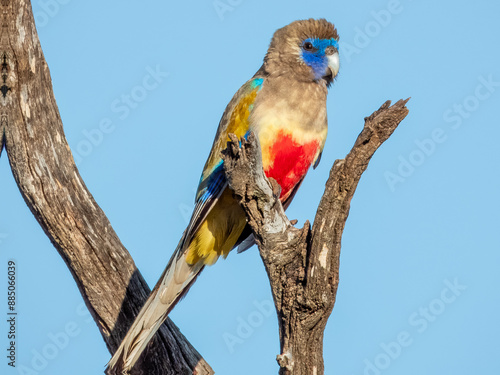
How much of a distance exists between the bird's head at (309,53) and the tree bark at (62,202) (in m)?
2.32

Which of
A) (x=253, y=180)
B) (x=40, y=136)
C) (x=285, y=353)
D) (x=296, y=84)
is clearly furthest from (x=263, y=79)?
(x=285, y=353)

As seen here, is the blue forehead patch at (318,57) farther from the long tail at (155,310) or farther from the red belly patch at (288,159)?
the long tail at (155,310)

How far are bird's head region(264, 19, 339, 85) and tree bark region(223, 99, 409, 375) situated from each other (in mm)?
1870

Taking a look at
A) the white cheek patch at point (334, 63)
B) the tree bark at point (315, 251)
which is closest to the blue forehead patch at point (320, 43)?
the white cheek patch at point (334, 63)

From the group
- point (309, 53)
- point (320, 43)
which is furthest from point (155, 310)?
point (320, 43)

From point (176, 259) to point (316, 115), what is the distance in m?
2.02

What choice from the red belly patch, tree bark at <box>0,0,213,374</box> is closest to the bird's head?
the red belly patch

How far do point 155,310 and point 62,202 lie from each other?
1.34 m

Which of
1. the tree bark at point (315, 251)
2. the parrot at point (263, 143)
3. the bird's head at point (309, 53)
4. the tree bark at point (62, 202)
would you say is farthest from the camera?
the bird's head at point (309, 53)


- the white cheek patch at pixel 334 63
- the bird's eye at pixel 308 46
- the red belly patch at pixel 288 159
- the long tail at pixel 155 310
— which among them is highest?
the bird's eye at pixel 308 46

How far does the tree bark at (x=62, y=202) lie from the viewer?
17.8 ft

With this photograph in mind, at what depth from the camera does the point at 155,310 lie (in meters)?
5.62

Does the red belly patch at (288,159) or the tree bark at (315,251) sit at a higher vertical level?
the red belly patch at (288,159)

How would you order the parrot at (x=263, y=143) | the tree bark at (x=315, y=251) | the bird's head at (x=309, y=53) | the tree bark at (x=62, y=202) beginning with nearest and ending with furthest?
the tree bark at (x=315, y=251)
the tree bark at (x=62, y=202)
the parrot at (x=263, y=143)
the bird's head at (x=309, y=53)
